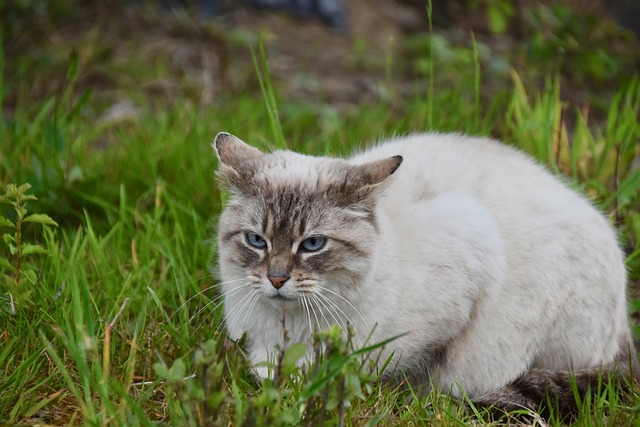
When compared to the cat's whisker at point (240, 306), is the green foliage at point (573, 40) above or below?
above

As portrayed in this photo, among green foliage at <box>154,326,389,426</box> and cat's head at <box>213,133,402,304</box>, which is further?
cat's head at <box>213,133,402,304</box>

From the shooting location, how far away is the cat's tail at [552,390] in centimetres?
310

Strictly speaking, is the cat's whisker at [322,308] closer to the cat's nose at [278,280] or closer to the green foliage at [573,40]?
the cat's nose at [278,280]

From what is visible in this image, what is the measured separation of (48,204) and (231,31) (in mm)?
3992

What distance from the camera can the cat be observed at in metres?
3.06

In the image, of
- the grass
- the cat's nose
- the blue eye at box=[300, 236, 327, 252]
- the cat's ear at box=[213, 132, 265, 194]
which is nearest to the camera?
the grass

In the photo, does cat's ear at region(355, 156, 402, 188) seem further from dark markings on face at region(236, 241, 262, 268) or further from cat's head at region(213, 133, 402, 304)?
dark markings on face at region(236, 241, 262, 268)

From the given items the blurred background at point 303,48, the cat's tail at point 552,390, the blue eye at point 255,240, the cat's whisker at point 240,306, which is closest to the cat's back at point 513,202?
the cat's tail at point 552,390

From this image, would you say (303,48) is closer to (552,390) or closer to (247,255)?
(247,255)

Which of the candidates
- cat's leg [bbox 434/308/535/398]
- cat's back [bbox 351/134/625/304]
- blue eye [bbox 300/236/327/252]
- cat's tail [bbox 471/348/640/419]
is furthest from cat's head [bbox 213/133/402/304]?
cat's tail [bbox 471/348/640/419]

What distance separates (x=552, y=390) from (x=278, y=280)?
1.18 metres

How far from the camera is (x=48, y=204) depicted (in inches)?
163

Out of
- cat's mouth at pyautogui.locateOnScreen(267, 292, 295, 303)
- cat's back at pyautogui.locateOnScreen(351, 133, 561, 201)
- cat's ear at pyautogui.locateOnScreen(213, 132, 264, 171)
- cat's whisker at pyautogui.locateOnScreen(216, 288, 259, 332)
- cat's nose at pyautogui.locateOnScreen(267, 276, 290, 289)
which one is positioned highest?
cat's ear at pyautogui.locateOnScreen(213, 132, 264, 171)

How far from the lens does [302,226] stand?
9.93ft
